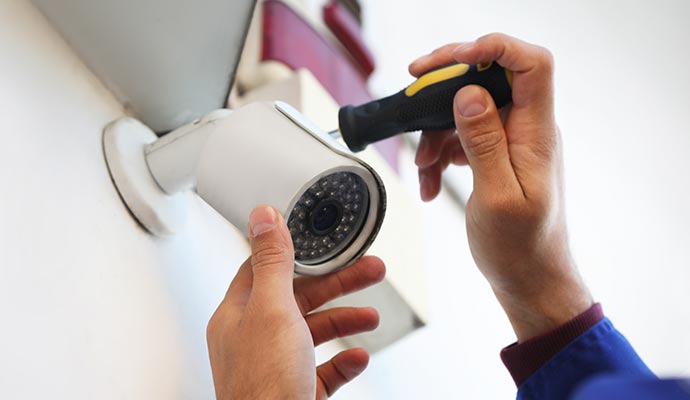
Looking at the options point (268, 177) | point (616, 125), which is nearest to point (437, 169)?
point (268, 177)

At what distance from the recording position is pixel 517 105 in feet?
1.89

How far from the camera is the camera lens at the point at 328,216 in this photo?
A: 55 cm

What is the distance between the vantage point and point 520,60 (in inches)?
21.4

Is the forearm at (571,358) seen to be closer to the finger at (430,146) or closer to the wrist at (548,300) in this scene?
the wrist at (548,300)

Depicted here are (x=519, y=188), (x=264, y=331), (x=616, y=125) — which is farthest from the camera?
(x=616, y=125)

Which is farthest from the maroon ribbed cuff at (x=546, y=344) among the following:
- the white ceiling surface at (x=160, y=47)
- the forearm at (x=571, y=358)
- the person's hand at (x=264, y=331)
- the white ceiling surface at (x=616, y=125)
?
the white ceiling surface at (x=616, y=125)

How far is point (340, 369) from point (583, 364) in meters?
0.22

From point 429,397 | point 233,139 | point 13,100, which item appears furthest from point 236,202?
point 429,397

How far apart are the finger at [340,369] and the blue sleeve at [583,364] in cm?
16

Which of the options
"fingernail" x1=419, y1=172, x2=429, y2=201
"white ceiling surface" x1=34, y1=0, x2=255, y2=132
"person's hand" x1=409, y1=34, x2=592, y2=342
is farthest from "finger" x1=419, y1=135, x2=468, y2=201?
"white ceiling surface" x1=34, y1=0, x2=255, y2=132

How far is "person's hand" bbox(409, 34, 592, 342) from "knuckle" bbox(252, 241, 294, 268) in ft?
0.56

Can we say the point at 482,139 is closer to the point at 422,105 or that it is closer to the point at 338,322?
the point at 422,105

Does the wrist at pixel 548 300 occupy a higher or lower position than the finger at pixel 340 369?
lower

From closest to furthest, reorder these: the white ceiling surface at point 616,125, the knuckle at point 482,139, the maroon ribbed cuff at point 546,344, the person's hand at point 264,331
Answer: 1. the person's hand at point 264,331
2. the knuckle at point 482,139
3. the maroon ribbed cuff at point 546,344
4. the white ceiling surface at point 616,125
